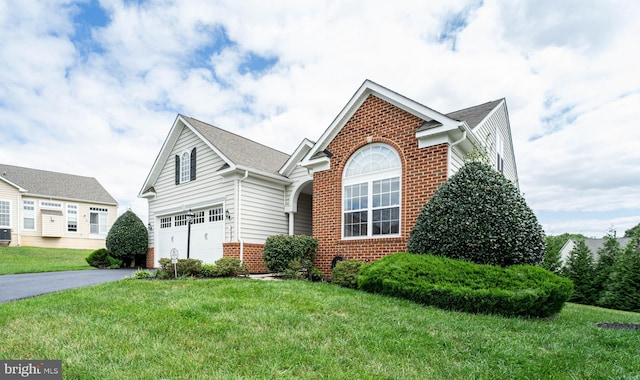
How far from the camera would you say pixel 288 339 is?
13.7ft

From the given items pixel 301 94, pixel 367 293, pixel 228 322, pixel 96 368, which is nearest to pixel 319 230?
pixel 367 293

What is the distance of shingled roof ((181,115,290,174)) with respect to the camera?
13000 mm

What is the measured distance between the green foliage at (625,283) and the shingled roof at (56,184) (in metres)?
30.4

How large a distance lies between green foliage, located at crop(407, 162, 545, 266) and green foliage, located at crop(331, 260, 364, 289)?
4.92 feet

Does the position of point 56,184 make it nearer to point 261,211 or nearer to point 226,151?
point 226,151

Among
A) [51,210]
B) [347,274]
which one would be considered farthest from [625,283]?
[51,210]

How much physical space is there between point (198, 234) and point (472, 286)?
35.2ft

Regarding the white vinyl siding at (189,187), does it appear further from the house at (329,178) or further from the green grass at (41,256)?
the green grass at (41,256)

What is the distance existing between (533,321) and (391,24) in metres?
7.76

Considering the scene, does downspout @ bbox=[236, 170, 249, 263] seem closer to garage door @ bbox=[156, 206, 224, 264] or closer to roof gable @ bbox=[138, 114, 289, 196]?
roof gable @ bbox=[138, 114, 289, 196]

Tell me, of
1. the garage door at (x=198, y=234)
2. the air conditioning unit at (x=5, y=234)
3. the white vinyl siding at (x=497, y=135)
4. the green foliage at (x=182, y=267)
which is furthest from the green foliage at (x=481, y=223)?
the air conditioning unit at (x=5, y=234)

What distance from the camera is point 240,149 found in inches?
564

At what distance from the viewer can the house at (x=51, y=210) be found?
76.3 ft

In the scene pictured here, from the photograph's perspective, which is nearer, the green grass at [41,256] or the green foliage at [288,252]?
the green foliage at [288,252]
